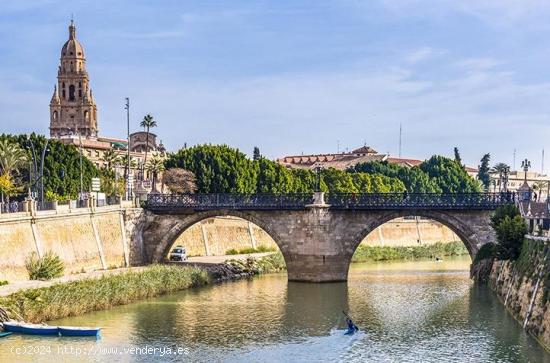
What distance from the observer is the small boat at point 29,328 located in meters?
45.4

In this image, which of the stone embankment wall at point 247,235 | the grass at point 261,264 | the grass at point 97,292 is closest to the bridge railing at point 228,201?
the grass at point 97,292

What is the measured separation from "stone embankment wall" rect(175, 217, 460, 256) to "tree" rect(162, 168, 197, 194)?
48.7 feet

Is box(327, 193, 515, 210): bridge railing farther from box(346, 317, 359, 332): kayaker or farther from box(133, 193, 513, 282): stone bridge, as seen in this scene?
box(346, 317, 359, 332): kayaker

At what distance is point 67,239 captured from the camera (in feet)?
216

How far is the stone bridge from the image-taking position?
236 ft

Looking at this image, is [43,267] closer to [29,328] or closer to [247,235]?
[29,328]

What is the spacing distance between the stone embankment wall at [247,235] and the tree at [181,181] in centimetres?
1485

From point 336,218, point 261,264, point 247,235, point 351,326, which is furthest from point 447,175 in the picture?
point 351,326

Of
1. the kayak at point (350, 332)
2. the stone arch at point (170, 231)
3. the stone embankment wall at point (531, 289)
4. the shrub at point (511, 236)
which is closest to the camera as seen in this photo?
the stone embankment wall at point (531, 289)

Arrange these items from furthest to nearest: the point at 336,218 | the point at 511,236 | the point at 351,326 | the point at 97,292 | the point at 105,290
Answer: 1. the point at 336,218
2. the point at 511,236
3. the point at 105,290
4. the point at 97,292
5. the point at 351,326

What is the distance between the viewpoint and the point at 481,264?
70.6 metres

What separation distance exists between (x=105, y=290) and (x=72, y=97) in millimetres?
134248

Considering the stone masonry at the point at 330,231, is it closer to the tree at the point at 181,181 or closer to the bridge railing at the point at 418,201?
the bridge railing at the point at 418,201

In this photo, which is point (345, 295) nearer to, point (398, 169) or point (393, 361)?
point (393, 361)
